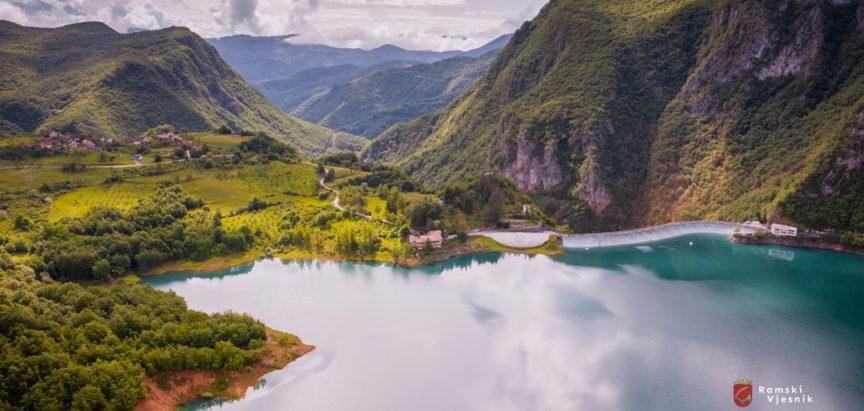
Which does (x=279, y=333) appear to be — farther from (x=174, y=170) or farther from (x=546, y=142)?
(x=546, y=142)

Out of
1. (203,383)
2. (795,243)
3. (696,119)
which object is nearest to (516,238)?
(795,243)

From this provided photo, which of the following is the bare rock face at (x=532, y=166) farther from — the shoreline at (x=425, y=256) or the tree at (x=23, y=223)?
the tree at (x=23, y=223)

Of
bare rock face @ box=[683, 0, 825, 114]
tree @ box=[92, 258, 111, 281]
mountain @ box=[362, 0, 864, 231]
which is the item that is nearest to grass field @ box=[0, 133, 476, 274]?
tree @ box=[92, 258, 111, 281]

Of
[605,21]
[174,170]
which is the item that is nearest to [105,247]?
[174,170]

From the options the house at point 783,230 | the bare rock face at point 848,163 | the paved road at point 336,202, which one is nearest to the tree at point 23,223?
the paved road at point 336,202

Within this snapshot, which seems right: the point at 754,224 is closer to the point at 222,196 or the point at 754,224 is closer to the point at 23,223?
the point at 222,196
